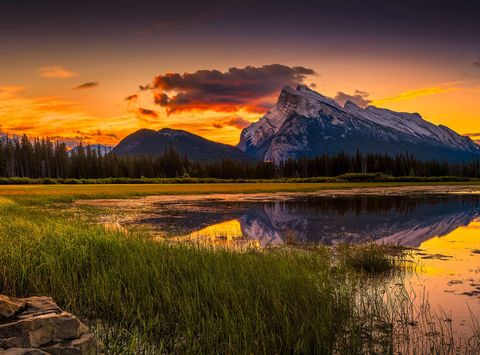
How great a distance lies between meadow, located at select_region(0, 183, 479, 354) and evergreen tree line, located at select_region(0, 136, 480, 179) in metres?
143

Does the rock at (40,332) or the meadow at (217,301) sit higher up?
the rock at (40,332)

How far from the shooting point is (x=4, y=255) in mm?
10633

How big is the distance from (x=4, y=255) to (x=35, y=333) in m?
6.47

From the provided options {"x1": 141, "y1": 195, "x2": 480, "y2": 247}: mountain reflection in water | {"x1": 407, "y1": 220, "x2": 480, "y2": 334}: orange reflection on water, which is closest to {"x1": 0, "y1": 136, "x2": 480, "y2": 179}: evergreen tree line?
{"x1": 141, "y1": 195, "x2": 480, "y2": 247}: mountain reflection in water

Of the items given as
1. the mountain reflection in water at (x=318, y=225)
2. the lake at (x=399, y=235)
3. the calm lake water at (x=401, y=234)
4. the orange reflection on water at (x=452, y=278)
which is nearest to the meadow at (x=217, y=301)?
the orange reflection on water at (x=452, y=278)

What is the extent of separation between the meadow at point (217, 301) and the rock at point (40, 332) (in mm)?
772

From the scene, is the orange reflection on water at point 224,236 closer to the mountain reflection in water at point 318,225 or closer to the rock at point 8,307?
the mountain reflection in water at point 318,225

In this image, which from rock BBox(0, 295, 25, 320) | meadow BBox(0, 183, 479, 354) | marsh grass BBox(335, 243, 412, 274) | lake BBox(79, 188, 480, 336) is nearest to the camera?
rock BBox(0, 295, 25, 320)

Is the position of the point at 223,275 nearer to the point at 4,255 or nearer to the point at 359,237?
the point at 4,255

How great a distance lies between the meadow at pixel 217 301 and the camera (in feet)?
20.8

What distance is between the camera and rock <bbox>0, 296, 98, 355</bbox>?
514 cm

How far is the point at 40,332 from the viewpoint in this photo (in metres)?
5.36

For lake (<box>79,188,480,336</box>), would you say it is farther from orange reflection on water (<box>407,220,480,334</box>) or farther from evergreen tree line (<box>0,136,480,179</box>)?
evergreen tree line (<box>0,136,480,179</box>)

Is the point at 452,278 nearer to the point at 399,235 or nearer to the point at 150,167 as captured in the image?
the point at 399,235
